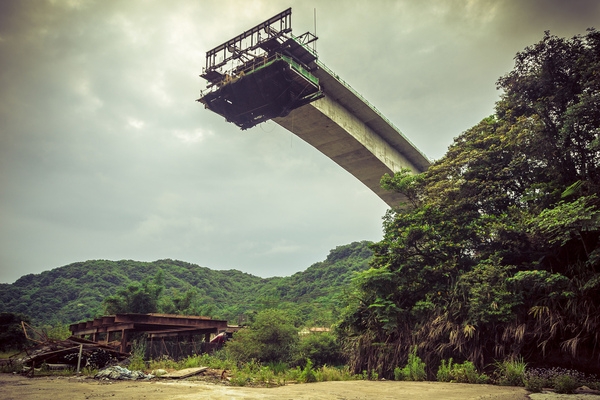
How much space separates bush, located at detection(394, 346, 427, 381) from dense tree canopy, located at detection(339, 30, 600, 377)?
750 mm

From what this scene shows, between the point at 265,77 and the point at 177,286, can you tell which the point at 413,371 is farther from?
the point at 177,286

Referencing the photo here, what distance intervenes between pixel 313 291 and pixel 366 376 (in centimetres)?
3697

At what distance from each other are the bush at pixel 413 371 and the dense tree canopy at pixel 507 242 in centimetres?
75

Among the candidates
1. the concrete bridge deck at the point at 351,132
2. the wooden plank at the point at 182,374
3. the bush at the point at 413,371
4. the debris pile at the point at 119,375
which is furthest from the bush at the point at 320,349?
the concrete bridge deck at the point at 351,132

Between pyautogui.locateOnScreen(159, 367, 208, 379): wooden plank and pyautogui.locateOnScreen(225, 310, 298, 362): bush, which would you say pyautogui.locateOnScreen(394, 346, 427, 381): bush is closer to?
pyautogui.locateOnScreen(159, 367, 208, 379): wooden plank

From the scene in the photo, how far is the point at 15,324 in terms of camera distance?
118ft

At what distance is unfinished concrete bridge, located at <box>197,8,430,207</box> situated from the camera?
24.3 m

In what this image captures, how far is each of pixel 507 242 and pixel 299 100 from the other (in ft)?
46.2

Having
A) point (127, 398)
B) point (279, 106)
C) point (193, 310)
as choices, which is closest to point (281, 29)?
point (279, 106)

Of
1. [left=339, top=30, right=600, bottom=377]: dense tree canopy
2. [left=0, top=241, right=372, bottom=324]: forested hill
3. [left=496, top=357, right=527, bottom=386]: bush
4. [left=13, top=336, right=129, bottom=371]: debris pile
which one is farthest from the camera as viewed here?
[left=0, top=241, right=372, bottom=324]: forested hill

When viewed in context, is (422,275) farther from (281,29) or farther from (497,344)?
(281,29)

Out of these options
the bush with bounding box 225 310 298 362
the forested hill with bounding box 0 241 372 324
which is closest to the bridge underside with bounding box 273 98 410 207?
the bush with bounding box 225 310 298 362

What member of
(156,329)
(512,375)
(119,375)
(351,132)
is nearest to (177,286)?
(156,329)

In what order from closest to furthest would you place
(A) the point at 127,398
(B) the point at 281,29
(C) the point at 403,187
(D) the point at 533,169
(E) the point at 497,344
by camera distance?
(A) the point at 127,398, (E) the point at 497,344, (D) the point at 533,169, (C) the point at 403,187, (B) the point at 281,29
